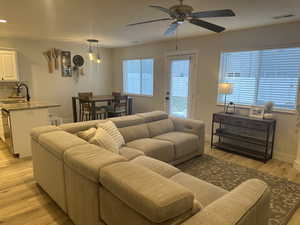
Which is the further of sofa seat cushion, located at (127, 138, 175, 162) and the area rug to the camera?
sofa seat cushion, located at (127, 138, 175, 162)

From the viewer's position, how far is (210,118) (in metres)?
4.86

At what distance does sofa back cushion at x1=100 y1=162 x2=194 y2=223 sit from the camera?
1.10 m

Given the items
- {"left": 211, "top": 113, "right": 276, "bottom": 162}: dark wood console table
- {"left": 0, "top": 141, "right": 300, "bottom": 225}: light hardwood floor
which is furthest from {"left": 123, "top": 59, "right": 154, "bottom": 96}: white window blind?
{"left": 0, "top": 141, "right": 300, "bottom": 225}: light hardwood floor

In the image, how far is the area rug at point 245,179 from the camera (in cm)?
237

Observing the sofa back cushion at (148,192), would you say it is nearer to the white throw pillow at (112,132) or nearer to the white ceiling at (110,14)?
the white throw pillow at (112,132)

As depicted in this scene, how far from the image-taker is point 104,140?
2582mm

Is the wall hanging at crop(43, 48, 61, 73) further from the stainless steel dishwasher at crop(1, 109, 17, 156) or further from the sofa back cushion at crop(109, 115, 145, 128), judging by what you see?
the sofa back cushion at crop(109, 115, 145, 128)

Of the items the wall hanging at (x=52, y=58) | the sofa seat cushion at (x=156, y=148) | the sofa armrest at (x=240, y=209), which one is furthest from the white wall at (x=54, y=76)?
the sofa armrest at (x=240, y=209)

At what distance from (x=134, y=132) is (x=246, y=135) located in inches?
94.6

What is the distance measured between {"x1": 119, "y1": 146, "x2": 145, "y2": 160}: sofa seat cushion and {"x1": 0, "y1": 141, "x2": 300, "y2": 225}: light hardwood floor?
0.94m

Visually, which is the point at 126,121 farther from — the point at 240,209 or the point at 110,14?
the point at 240,209

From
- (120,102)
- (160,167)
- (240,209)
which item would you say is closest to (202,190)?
(160,167)

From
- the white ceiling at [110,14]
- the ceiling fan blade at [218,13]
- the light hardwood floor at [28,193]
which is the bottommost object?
the light hardwood floor at [28,193]

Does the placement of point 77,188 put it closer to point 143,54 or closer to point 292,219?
point 292,219
